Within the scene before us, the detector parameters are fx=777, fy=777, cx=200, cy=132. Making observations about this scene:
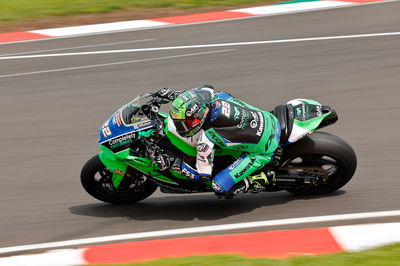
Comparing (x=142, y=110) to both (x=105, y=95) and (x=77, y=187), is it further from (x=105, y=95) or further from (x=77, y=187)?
(x=105, y=95)

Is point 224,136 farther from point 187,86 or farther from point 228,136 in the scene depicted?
point 187,86

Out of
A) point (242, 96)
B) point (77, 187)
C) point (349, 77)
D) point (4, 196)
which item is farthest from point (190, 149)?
point (349, 77)

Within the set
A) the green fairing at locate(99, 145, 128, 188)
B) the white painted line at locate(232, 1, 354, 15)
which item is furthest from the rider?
the white painted line at locate(232, 1, 354, 15)

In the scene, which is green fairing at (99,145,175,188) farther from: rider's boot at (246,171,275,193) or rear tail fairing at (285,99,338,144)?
rear tail fairing at (285,99,338,144)

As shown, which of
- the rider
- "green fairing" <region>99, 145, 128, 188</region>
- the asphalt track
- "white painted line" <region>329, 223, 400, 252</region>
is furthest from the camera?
the asphalt track

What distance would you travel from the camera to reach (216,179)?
8086 millimetres

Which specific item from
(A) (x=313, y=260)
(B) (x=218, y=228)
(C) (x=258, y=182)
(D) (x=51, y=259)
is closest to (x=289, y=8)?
(C) (x=258, y=182)

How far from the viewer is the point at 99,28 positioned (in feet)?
55.9

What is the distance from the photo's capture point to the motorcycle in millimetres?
8156

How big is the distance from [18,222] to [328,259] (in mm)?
3606

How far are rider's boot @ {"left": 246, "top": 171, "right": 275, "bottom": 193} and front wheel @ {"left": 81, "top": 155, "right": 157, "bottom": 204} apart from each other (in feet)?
3.85

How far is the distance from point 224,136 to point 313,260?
1943mm

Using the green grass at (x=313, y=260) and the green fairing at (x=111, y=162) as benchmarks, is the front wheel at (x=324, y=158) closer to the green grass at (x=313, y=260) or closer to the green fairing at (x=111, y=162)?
the green grass at (x=313, y=260)

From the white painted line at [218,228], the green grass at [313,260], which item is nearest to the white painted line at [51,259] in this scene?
the white painted line at [218,228]
